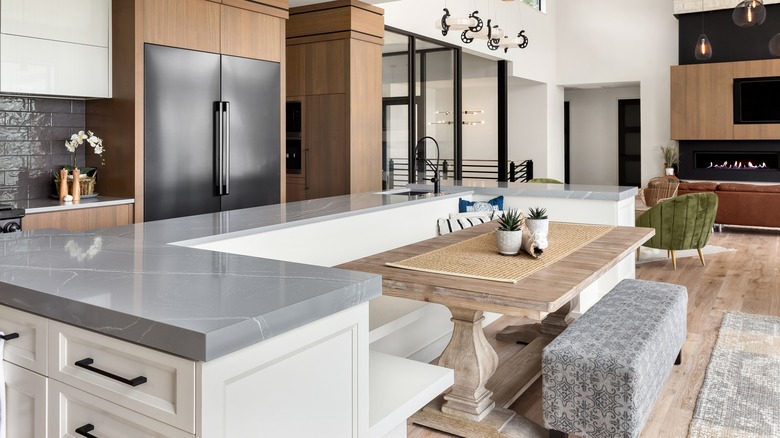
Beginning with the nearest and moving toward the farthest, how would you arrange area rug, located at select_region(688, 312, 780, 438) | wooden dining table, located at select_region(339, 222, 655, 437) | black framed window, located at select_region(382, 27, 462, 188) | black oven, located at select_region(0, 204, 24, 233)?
wooden dining table, located at select_region(339, 222, 655, 437), area rug, located at select_region(688, 312, 780, 438), black oven, located at select_region(0, 204, 24, 233), black framed window, located at select_region(382, 27, 462, 188)

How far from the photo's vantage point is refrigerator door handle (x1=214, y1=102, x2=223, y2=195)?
4.57 meters

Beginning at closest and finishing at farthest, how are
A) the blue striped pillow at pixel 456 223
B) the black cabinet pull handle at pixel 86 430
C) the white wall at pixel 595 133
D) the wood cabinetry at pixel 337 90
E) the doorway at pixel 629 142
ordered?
the black cabinet pull handle at pixel 86 430
the blue striped pillow at pixel 456 223
the wood cabinetry at pixel 337 90
the doorway at pixel 629 142
the white wall at pixel 595 133

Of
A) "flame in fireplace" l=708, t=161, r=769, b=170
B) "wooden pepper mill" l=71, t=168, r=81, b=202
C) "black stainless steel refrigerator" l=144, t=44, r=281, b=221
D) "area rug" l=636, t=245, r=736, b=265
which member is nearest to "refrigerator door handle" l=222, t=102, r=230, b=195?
"black stainless steel refrigerator" l=144, t=44, r=281, b=221

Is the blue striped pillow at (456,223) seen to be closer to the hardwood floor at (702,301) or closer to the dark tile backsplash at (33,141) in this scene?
the hardwood floor at (702,301)

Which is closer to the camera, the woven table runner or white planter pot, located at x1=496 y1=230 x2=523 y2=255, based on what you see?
the woven table runner

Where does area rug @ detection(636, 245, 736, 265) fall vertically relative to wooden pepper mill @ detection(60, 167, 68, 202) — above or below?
below

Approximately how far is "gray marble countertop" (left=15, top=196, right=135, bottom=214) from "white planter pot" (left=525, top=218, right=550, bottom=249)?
8.37ft

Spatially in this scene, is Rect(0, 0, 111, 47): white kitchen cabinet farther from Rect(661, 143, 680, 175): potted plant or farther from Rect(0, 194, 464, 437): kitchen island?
Rect(661, 143, 680, 175): potted plant

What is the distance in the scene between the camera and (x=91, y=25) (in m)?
4.02

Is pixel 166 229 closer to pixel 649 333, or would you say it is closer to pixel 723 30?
pixel 649 333

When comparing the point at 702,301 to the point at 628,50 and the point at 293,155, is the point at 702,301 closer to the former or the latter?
the point at 293,155

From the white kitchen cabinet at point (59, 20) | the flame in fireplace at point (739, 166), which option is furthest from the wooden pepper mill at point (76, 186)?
the flame in fireplace at point (739, 166)

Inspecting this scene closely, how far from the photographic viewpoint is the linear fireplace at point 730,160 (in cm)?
1087

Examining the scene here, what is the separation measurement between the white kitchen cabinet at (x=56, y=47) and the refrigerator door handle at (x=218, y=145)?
73 cm
